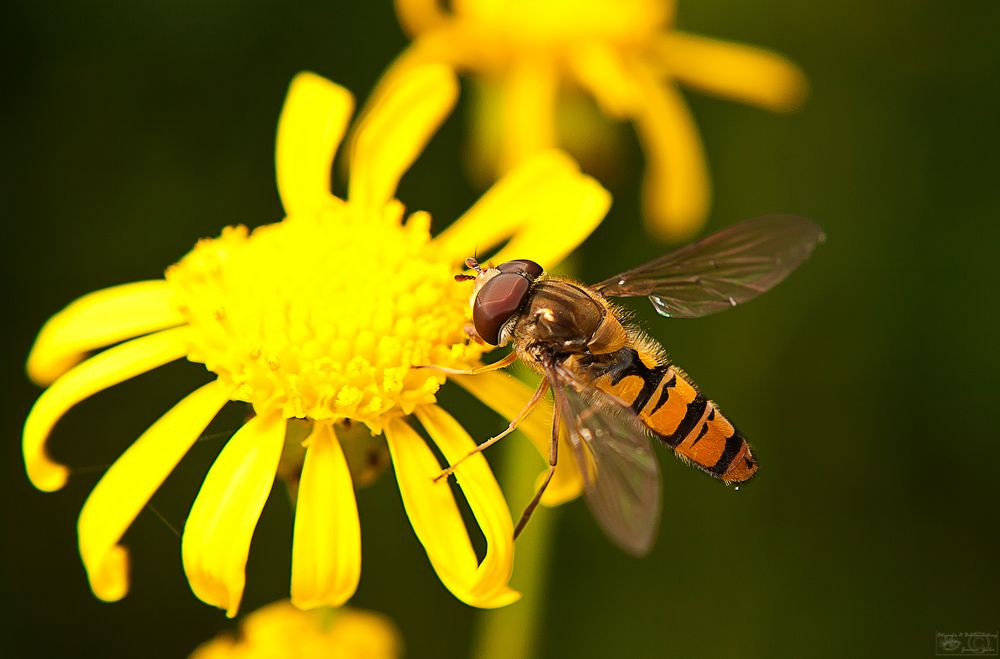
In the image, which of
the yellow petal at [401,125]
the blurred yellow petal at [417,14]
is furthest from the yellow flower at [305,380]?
the blurred yellow petal at [417,14]

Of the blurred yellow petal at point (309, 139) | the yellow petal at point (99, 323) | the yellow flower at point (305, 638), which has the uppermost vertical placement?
the blurred yellow petal at point (309, 139)

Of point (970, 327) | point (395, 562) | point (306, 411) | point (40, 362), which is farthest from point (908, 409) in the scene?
point (40, 362)

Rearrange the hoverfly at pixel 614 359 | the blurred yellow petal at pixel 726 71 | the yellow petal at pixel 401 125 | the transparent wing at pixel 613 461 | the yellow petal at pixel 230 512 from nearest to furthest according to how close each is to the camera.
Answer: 1. the transparent wing at pixel 613 461
2. the yellow petal at pixel 230 512
3. the hoverfly at pixel 614 359
4. the yellow petal at pixel 401 125
5. the blurred yellow petal at pixel 726 71

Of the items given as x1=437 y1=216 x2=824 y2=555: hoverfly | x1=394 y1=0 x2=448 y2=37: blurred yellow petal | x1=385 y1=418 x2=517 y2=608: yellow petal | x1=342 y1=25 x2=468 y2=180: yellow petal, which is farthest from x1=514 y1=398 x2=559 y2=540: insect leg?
x1=394 y1=0 x2=448 y2=37: blurred yellow petal

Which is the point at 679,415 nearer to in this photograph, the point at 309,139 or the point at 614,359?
the point at 614,359

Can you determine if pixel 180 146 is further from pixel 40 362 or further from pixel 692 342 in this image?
pixel 692 342

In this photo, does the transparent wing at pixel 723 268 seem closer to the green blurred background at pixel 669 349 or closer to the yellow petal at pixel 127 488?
the green blurred background at pixel 669 349

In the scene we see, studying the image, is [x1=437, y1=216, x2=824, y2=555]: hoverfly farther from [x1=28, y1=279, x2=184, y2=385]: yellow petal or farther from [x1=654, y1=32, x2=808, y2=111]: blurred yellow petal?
[x1=654, y1=32, x2=808, y2=111]: blurred yellow petal
